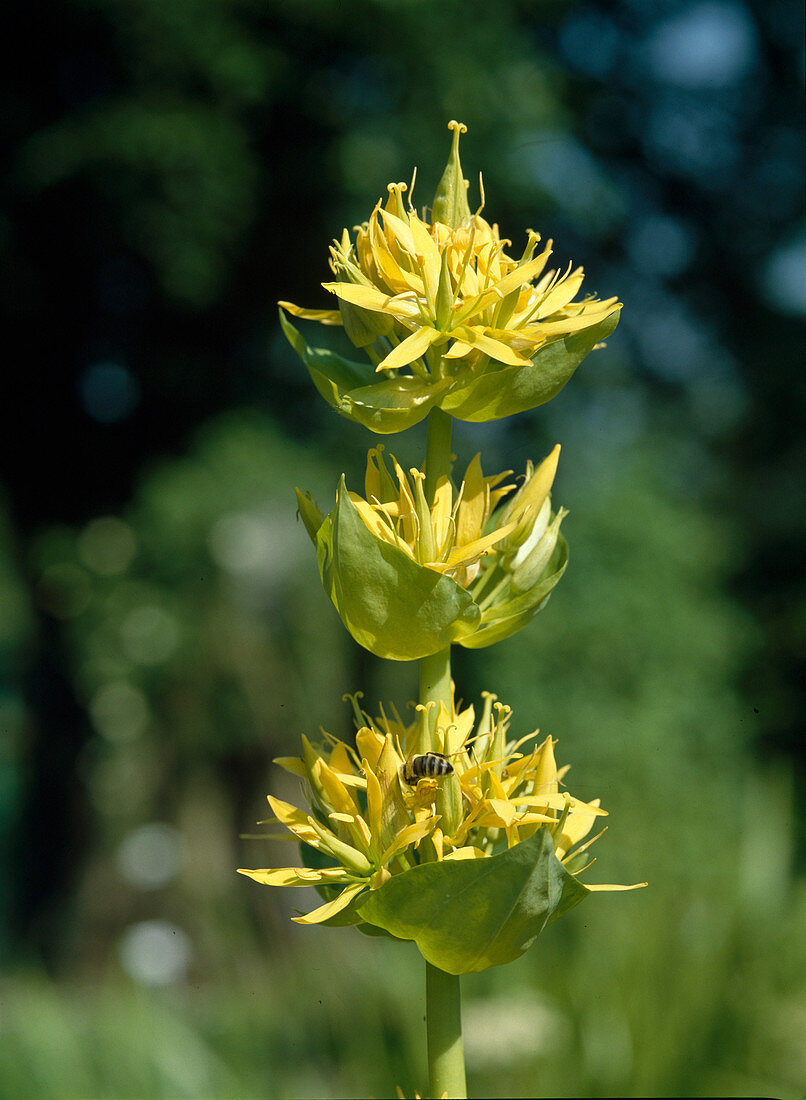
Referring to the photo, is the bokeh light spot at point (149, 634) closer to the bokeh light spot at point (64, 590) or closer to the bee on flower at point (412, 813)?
the bokeh light spot at point (64, 590)

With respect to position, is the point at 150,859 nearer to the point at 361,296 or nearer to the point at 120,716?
the point at 120,716

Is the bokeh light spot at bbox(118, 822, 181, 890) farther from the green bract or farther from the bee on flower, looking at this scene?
the green bract

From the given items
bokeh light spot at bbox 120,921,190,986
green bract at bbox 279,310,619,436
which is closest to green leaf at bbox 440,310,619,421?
green bract at bbox 279,310,619,436

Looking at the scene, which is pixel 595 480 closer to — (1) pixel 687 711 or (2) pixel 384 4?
(1) pixel 687 711

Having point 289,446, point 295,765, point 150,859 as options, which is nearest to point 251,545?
point 289,446

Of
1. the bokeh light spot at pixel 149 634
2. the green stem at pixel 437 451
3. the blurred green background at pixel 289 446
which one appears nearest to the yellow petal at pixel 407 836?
the green stem at pixel 437 451

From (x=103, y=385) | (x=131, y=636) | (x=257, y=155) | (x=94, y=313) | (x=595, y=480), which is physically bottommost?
(x=131, y=636)

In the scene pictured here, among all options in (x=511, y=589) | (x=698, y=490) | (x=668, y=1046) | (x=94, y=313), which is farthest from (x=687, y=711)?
(x=94, y=313)
